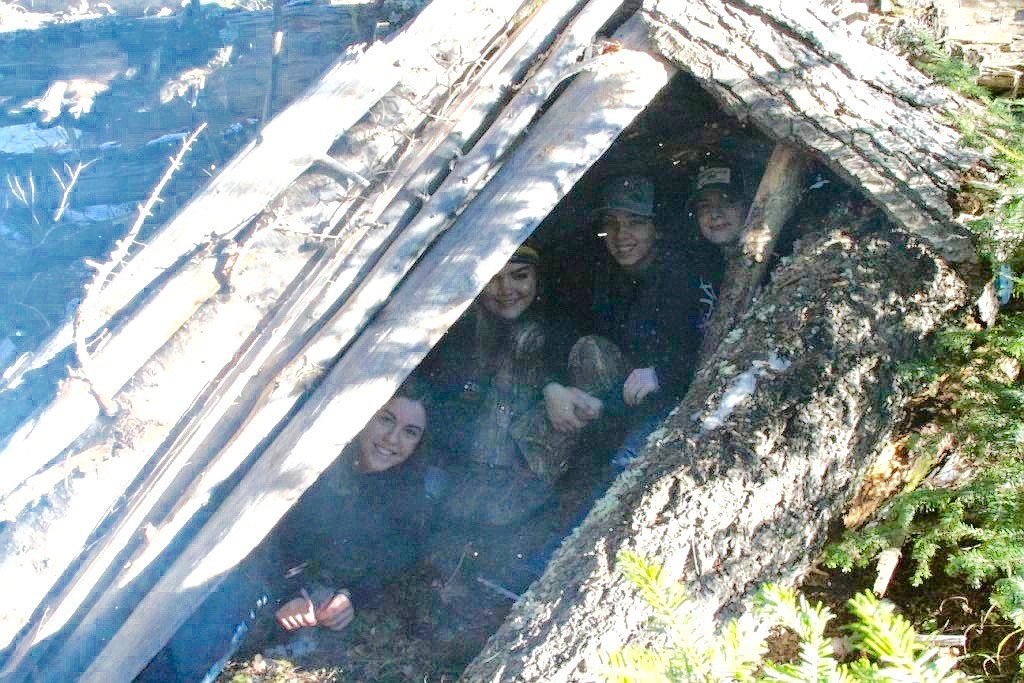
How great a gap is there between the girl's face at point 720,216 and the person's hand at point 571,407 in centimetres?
112

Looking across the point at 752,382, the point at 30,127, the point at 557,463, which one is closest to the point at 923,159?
the point at 752,382

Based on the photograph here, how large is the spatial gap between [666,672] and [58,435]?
301 cm

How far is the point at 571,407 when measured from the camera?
4062mm

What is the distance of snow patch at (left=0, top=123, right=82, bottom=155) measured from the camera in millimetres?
6441

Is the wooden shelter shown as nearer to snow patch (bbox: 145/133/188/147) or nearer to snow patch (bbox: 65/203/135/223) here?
snow patch (bbox: 65/203/135/223)

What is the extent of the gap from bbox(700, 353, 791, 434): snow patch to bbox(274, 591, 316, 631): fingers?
7.63 feet

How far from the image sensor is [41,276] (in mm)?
5938

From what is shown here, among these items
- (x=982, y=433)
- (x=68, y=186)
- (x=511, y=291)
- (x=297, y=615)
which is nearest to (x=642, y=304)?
(x=511, y=291)

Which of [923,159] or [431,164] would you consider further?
[431,164]

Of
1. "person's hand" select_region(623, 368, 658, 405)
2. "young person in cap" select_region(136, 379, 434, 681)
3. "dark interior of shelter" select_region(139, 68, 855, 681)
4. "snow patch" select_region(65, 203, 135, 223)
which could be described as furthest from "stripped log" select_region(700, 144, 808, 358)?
"snow patch" select_region(65, 203, 135, 223)

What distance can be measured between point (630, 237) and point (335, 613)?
266 centimetres

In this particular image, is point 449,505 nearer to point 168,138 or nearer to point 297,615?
point 297,615

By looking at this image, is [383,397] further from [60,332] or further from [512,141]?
[60,332]

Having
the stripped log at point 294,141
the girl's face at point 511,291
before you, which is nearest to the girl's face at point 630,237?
the girl's face at point 511,291
